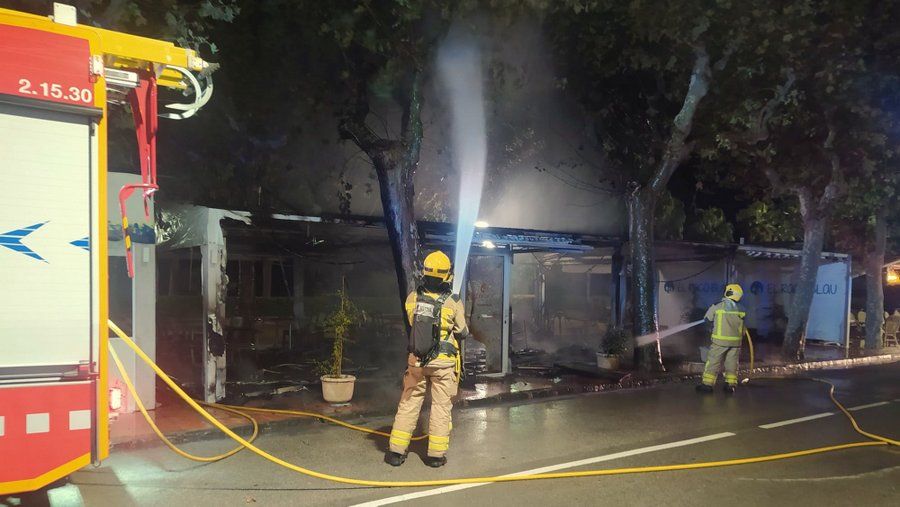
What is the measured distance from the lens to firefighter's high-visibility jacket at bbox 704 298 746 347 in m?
9.75

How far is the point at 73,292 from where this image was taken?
140 inches

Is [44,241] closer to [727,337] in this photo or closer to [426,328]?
[426,328]

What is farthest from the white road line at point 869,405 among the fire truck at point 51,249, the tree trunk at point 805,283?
the fire truck at point 51,249

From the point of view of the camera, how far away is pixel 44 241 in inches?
137

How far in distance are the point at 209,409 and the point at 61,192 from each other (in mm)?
5254

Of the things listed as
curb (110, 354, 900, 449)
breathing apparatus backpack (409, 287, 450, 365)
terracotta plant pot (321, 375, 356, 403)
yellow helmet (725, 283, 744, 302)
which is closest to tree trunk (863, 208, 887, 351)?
curb (110, 354, 900, 449)

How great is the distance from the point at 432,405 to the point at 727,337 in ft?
20.6

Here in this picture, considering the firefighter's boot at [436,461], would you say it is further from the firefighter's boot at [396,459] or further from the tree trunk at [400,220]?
the tree trunk at [400,220]

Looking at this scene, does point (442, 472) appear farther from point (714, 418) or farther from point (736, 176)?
point (736, 176)

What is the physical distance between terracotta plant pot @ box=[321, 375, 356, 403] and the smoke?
291 centimetres

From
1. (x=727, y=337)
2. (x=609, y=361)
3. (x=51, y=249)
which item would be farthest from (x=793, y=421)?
(x=51, y=249)

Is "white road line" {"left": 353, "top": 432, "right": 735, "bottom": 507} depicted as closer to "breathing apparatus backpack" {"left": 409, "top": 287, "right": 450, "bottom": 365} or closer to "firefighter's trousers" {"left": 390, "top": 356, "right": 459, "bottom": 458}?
"firefighter's trousers" {"left": 390, "top": 356, "right": 459, "bottom": 458}

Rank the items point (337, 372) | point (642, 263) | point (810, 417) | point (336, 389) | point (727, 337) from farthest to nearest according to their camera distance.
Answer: point (642, 263)
point (727, 337)
point (337, 372)
point (336, 389)
point (810, 417)

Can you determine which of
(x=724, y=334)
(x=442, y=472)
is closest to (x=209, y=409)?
(x=442, y=472)
